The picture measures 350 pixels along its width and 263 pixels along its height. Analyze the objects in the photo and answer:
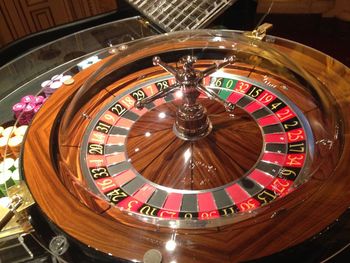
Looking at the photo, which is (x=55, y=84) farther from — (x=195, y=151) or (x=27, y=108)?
(x=195, y=151)

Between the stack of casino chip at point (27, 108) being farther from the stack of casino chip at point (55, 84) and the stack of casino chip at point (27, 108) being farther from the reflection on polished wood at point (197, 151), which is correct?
the reflection on polished wood at point (197, 151)

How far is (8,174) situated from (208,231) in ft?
2.88

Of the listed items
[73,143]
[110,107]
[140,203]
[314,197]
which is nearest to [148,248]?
[140,203]

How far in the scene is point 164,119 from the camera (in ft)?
5.73

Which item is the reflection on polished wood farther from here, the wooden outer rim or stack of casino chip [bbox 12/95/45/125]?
stack of casino chip [bbox 12/95/45/125]

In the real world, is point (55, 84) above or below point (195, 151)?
above

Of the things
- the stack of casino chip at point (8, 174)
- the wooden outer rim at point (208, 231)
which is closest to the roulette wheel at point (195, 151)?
the wooden outer rim at point (208, 231)

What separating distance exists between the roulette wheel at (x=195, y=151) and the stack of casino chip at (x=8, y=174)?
154 mm

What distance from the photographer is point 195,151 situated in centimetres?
156

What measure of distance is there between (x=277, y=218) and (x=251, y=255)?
0.50 feet

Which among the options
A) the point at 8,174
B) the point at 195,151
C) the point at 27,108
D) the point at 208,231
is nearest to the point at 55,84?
the point at 27,108

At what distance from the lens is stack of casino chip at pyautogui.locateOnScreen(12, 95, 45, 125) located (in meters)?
1.96

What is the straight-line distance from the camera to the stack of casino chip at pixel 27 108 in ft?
6.45

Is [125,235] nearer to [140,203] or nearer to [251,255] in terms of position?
[140,203]
